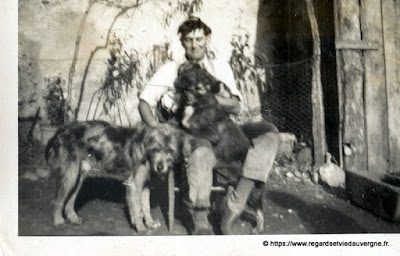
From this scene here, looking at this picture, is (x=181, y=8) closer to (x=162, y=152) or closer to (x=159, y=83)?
(x=159, y=83)

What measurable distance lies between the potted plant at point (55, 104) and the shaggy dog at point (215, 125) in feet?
2.03

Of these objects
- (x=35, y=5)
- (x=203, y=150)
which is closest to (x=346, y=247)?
(x=203, y=150)

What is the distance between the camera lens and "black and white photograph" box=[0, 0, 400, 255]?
2.28 m

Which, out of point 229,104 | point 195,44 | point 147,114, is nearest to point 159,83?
point 147,114

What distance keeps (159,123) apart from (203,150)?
0.90ft

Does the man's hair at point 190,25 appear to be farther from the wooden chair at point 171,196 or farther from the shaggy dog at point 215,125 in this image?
the wooden chair at point 171,196

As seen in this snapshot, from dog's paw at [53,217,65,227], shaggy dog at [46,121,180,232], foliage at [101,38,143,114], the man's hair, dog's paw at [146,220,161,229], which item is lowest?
dog's paw at [146,220,161,229]

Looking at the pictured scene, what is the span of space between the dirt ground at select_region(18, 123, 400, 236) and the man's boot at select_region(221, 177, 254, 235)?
0.17ft

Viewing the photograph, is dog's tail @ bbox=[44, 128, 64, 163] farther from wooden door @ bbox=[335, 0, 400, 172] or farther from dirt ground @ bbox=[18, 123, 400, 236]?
wooden door @ bbox=[335, 0, 400, 172]

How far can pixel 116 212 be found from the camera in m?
2.30

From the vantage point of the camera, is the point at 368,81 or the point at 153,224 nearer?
the point at 153,224

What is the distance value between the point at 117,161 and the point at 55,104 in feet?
1.51

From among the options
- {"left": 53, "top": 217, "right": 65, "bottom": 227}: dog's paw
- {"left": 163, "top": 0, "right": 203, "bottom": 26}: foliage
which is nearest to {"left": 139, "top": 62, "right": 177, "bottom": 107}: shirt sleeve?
{"left": 163, "top": 0, "right": 203, "bottom": 26}: foliage

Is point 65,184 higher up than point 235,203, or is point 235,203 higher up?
point 65,184
